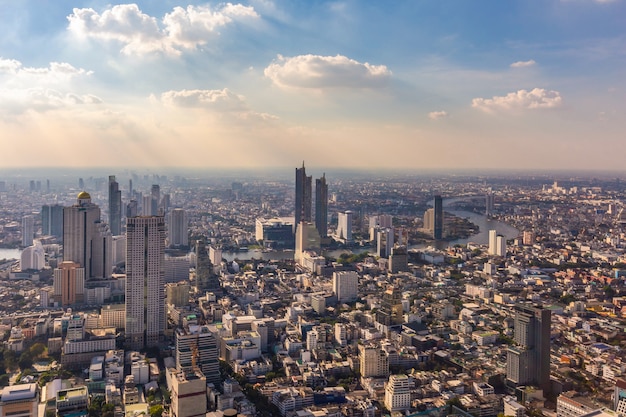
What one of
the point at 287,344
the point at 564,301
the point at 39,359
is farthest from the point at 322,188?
the point at 39,359

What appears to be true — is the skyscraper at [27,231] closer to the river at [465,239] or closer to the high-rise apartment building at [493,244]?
the river at [465,239]

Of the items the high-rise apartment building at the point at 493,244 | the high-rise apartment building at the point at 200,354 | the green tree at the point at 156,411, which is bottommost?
the green tree at the point at 156,411

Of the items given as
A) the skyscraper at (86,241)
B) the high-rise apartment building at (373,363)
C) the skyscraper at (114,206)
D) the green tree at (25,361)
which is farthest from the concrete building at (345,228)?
the green tree at (25,361)

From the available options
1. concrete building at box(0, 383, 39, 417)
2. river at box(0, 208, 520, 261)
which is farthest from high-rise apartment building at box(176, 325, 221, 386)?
river at box(0, 208, 520, 261)

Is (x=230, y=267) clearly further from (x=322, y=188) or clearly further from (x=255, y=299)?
(x=322, y=188)

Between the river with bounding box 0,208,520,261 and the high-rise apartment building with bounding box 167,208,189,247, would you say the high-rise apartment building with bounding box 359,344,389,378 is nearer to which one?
the river with bounding box 0,208,520,261

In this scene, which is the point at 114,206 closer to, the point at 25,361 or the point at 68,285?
the point at 68,285

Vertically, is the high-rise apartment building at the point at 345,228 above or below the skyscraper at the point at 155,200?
below
